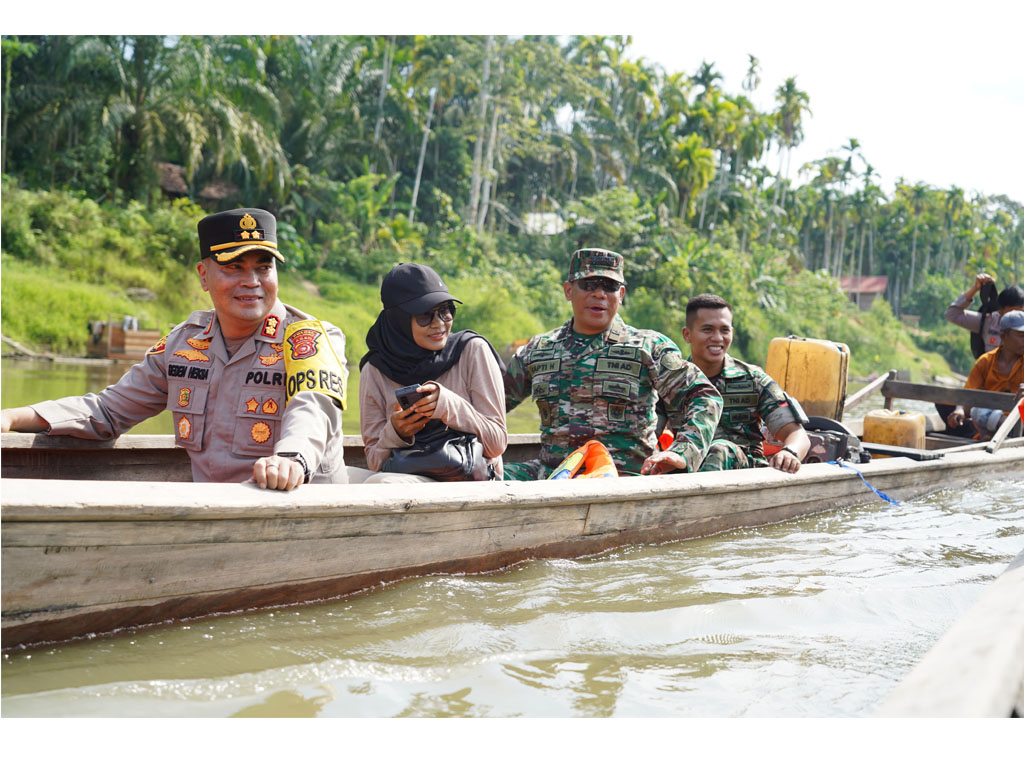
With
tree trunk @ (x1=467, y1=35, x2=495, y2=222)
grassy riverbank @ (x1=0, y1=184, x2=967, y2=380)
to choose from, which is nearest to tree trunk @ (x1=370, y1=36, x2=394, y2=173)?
tree trunk @ (x1=467, y1=35, x2=495, y2=222)

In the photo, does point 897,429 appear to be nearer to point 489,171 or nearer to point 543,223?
point 489,171

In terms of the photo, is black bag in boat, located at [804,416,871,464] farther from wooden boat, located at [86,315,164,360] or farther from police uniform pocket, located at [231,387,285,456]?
wooden boat, located at [86,315,164,360]

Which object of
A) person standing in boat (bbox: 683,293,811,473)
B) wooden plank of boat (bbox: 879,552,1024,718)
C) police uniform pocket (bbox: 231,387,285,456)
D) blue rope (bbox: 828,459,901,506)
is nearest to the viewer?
wooden plank of boat (bbox: 879,552,1024,718)

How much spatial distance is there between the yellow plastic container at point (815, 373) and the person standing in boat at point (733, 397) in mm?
1528

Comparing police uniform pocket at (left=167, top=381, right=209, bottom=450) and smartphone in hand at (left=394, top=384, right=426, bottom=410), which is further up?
smartphone in hand at (left=394, top=384, right=426, bottom=410)

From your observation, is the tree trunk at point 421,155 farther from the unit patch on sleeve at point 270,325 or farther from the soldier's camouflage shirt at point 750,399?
the unit patch on sleeve at point 270,325

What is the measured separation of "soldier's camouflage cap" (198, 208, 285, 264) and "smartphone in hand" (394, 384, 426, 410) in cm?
59

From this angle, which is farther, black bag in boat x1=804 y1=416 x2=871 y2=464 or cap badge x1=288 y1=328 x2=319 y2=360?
black bag in boat x1=804 y1=416 x2=871 y2=464

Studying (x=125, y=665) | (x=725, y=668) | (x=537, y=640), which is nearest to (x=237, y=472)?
(x=125, y=665)

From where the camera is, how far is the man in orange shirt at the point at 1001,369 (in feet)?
22.6

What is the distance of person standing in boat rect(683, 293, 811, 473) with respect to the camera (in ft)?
14.7
